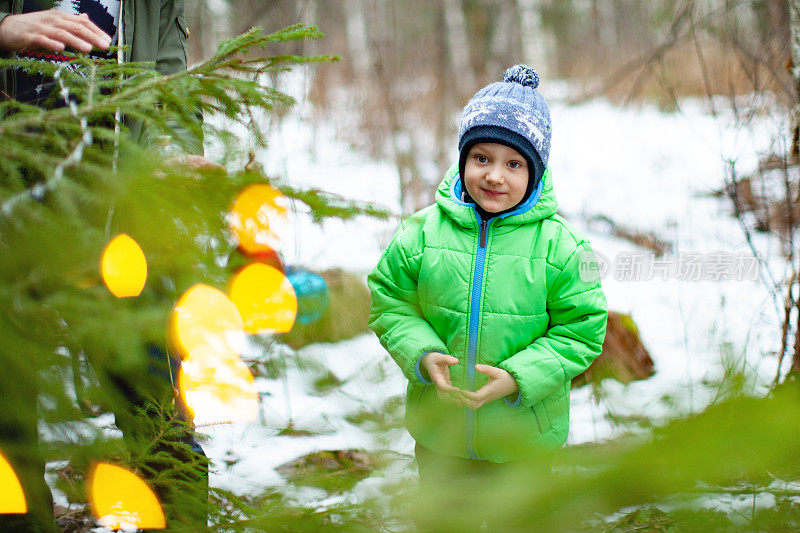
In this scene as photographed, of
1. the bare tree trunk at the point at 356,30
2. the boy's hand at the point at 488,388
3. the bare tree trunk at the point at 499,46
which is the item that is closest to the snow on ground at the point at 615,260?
the boy's hand at the point at 488,388

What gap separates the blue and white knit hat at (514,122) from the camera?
1.69m

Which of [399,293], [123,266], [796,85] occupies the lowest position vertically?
[399,293]

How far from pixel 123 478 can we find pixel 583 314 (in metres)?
1.26

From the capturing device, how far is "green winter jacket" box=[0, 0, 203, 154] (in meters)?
1.59

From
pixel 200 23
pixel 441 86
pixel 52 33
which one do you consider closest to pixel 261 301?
pixel 52 33

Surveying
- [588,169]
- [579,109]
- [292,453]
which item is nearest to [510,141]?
[292,453]

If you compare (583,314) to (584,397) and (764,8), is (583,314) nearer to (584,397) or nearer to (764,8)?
(584,397)

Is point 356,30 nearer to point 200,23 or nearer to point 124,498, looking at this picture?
point 200,23

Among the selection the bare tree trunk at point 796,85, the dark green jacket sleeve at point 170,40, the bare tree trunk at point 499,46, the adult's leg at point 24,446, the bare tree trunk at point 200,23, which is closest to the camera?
the adult's leg at point 24,446

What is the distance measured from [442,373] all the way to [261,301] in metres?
0.64

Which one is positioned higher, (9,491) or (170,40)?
(170,40)

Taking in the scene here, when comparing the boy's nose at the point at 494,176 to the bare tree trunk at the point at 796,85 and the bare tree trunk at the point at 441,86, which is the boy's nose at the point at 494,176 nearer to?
the bare tree trunk at the point at 796,85

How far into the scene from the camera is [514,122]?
5.53 ft

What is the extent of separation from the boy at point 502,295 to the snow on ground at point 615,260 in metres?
0.22
